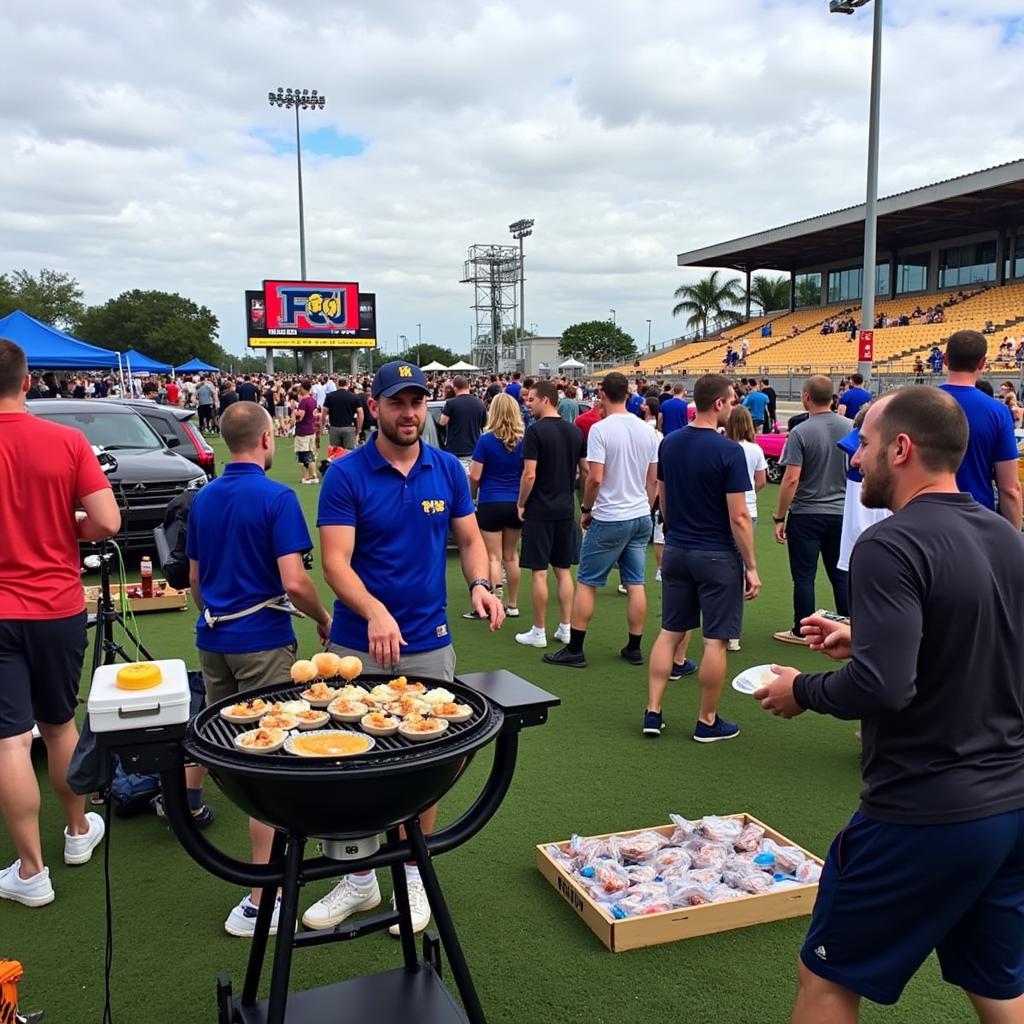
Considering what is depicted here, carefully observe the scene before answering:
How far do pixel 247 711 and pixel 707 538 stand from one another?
319 cm

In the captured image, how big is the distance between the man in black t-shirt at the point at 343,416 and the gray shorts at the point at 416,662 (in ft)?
44.2

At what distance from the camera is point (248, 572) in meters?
3.61

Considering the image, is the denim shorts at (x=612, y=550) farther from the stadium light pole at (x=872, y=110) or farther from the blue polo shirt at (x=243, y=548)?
the stadium light pole at (x=872, y=110)

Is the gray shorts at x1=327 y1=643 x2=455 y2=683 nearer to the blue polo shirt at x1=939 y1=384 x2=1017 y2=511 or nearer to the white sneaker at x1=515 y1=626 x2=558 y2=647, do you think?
the blue polo shirt at x1=939 y1=384 x2=1017 y2=511

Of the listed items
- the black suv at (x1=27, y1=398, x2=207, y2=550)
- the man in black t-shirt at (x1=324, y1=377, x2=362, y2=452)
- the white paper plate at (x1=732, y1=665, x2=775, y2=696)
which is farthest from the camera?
the man in black t-shirt at (x1=324, y1=377, x2=362, y2=452)

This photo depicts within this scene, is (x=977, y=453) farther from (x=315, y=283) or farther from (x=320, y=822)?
(x=315, y=283)

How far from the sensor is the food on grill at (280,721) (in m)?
2.54

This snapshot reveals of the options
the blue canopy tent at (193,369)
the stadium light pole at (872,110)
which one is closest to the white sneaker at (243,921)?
the stadium light pole at (872,110)

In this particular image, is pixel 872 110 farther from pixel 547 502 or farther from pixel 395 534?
pixel 395 534

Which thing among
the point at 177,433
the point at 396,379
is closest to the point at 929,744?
the point at 396,379

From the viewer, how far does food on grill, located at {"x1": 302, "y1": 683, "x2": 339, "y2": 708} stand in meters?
2.83

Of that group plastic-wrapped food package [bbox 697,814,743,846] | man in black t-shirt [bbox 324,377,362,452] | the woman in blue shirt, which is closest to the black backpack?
plastic-wrapped food package [bbox 697,814,743,846]

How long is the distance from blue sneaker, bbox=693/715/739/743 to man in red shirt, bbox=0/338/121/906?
3420 millimetres

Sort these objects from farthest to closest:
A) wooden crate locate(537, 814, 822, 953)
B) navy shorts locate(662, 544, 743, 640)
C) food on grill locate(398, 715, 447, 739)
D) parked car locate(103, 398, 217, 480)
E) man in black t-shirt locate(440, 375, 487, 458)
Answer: parked car locate(103, 398, 217, 480)
man in black t-shirt locate(440, 375, 487, 458)
navy shorts locate(662, 544, 743, 640)
wooden crate locate(537, 814, 822, 953)
food on grill locate(398, 715, 447, 739)
